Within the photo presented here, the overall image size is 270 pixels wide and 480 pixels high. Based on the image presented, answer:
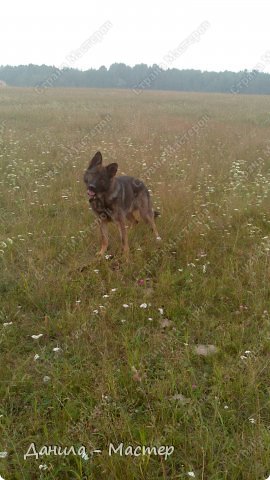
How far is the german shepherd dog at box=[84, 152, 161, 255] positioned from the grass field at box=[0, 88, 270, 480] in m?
0.30

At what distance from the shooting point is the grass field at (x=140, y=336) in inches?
94.7

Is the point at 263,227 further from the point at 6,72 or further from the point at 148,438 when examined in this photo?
the point at 6,72

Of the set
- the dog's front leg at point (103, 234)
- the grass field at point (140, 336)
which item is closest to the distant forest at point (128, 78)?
the grass field at point (140, 336)

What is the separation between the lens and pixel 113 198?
199 inches

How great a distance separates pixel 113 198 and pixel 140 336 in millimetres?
2295

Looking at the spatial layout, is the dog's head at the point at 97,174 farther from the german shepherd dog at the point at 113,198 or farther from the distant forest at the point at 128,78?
the distant forest at the point at 128,78

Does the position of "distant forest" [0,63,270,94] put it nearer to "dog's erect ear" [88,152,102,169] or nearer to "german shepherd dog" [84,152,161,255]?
"german shepherd dog" [84,152,161,255]

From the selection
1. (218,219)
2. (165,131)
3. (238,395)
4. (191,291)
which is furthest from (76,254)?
(165,131)

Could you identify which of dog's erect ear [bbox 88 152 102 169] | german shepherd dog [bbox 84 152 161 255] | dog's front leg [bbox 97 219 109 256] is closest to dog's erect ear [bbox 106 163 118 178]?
german shepherd dog [bbox 84 152 161 255]

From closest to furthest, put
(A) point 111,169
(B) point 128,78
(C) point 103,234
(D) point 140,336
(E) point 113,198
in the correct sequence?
(D) point 140,336 → (A) point 111,169 → (E) point 113,198 → (C) point 103,234 → (B) point 128,78

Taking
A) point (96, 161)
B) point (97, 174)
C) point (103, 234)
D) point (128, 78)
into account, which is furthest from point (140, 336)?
point (128, 78)

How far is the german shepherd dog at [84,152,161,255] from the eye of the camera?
4.75m

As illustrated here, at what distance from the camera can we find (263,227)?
6.04 m

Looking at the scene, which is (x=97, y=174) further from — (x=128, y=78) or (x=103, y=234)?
(x=128, y=78)
